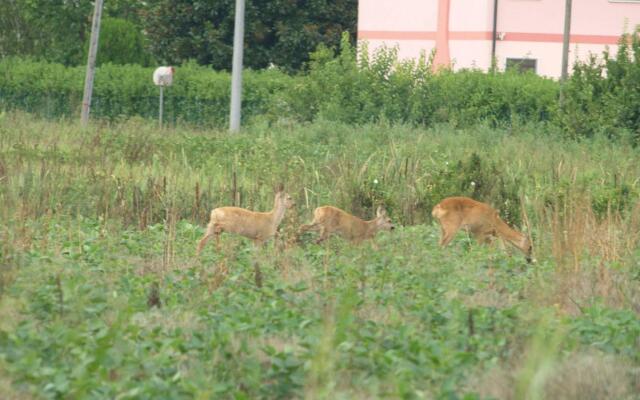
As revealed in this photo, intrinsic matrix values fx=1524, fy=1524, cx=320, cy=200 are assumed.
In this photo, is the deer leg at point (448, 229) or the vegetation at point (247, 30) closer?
the deer leg at point (448, 229)

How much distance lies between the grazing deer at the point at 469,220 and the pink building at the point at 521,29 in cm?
2821

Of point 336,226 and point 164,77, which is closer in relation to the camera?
point 336,226

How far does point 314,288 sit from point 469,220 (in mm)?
3706

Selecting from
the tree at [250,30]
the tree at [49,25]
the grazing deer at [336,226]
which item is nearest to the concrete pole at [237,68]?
the grazing deer at [336,226]

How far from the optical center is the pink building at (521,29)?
4238cm

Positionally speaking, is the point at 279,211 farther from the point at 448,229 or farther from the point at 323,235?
the point at 448,229

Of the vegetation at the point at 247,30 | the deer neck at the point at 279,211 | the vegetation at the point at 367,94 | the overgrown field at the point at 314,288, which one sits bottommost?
the overgrown field at the point at 314,288

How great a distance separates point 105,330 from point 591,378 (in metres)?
2.66

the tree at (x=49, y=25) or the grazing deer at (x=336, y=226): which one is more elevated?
the tree at (x=49, y=25)

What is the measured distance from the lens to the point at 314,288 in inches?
419

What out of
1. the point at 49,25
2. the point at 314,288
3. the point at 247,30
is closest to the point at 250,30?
the point at 247,30

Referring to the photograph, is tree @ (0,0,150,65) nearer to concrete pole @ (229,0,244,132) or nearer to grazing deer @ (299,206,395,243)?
concrete pole @ (229,0,244,132)

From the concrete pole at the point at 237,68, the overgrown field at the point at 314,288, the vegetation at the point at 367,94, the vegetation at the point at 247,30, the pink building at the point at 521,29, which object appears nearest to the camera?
the overgrown field at the point at 314,288

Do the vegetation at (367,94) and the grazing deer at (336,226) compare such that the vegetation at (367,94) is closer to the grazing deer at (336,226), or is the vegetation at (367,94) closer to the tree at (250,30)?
the tree at (250,30)
